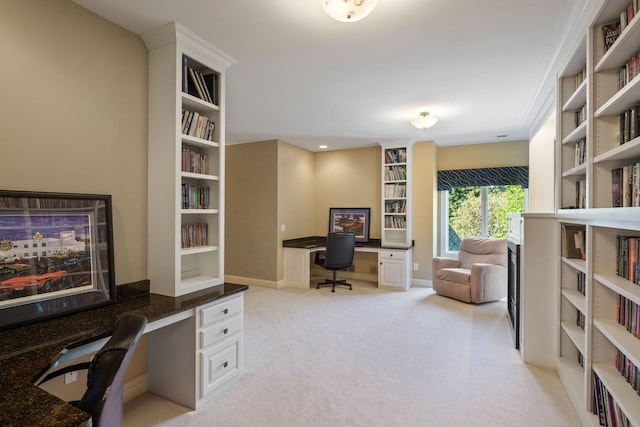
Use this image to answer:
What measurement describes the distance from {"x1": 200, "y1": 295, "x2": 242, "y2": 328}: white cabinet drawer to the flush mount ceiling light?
1.98 metres

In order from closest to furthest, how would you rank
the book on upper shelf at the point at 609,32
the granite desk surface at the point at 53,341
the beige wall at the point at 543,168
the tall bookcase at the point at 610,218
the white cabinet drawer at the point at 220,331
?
1. the granite desk surface at the point at 53,341
2. the tall bookcase at the point at 610,218
3. the book on upper shelf at the point at 609,32
4. the white cabinet drawer at the point at 220,331
5. the beige wall at the point at 543,168

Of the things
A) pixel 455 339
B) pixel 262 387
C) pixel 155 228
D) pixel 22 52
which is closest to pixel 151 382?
pixel 262 387

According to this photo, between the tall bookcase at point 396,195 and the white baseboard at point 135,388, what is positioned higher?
the tall bookcase at point 396,195

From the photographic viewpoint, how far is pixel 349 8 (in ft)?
5.32

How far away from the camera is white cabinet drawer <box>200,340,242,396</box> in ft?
6.84

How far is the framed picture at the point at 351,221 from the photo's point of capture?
5918mm

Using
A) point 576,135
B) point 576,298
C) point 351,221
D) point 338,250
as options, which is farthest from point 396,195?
point 576,298

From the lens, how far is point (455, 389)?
90.4 inches

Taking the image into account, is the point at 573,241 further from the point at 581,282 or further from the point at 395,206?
the point at 395,206

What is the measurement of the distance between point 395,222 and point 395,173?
885 mm

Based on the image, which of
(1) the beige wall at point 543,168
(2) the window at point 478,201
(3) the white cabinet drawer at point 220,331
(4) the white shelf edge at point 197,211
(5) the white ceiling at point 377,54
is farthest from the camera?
(2) the window at point 478,201

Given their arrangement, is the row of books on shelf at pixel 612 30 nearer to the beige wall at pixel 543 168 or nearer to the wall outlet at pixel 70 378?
the beige wall at pixel 543 168

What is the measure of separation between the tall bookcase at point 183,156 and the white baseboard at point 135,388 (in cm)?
66

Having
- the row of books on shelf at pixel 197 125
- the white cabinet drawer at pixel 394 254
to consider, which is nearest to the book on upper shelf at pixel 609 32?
the row of books on shelf at pixel 197 125
